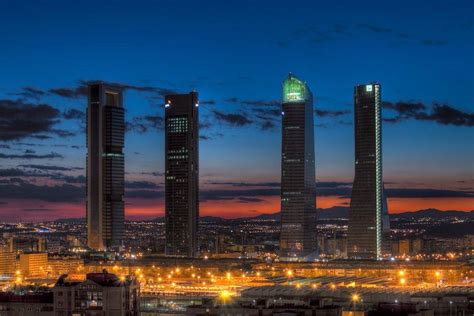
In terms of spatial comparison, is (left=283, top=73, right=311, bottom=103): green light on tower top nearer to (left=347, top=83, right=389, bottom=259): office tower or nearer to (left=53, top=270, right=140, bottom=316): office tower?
(left=347, top=83, right=389, bottom=259): office tower

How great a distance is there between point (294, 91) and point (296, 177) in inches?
633

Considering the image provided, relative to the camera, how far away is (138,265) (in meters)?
155

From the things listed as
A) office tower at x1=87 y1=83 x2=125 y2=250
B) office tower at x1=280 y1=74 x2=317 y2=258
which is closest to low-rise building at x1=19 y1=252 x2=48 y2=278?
office tower at x1=87 y1=83 x2=125 y2=250

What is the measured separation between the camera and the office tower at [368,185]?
184m

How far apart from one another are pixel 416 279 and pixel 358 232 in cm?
4801

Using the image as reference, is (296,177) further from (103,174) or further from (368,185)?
(103,174)

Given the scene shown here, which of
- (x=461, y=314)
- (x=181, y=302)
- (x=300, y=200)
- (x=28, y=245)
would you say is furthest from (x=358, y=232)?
(x=461, y=314)

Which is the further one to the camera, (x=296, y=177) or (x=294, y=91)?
(x=294, y=91)

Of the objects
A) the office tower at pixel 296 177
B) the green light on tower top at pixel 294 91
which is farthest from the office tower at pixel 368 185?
the green light on tower top at pixel 294 91

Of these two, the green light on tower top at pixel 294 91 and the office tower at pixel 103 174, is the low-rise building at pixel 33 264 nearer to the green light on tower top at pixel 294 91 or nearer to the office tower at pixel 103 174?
the office tower at pixel 103 174

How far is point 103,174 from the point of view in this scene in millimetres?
194500

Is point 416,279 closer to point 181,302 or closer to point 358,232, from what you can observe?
point 358,232

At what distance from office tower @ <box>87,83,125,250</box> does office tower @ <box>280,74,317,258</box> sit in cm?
3329

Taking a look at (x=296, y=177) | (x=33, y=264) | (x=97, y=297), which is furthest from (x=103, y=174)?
(x=97, y=297)
